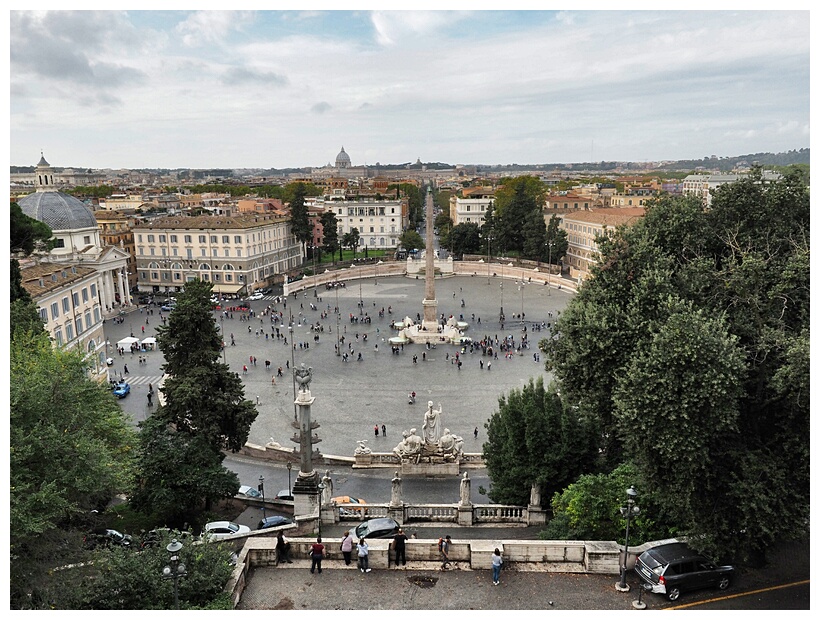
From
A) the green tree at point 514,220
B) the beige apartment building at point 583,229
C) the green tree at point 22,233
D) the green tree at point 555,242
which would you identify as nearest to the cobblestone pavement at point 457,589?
the green tree at point 22,233

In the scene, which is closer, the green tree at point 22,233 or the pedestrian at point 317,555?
the pedestrian at point 317,555

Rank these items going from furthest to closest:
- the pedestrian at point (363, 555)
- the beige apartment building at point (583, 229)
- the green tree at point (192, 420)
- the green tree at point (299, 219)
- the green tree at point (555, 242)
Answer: the green tree at point (299, 219)
the green tree at point (555, 242)
the beige apartment building at point (583, 229)
the green tree at point (192, 420)
the pedestrian at point (363, 555)

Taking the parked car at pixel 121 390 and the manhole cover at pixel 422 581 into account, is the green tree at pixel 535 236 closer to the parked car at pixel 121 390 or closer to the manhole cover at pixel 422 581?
the parked car at pixel 121 390

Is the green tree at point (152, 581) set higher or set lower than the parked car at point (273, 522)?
higher

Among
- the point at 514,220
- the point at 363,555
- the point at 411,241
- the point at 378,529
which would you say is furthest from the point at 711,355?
the point at 411,241

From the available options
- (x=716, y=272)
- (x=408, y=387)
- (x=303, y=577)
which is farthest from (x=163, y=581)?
(x=408, y=387)

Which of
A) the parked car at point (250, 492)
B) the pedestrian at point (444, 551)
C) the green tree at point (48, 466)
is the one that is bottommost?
the parked car at point (250, 492)

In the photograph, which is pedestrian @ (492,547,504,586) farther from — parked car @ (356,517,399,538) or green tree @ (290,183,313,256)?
green tree @ (290,183,313,256)
